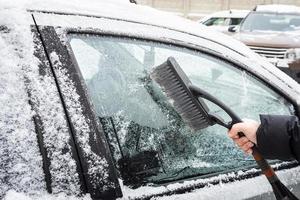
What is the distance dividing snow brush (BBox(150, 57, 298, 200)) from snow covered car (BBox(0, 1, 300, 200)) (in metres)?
0.15

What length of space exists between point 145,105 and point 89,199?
1.52 feet

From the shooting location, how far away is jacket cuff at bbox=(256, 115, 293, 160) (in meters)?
1.59

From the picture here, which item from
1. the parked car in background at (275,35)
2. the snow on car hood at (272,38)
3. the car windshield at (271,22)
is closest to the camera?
the parked car in background at (275,35)

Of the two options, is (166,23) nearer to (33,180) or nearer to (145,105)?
(145,105)

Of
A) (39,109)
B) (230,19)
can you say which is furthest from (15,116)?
(230,19)

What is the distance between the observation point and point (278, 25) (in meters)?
10.9

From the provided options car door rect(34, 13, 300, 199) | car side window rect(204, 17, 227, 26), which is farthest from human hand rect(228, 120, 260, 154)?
car side window rect(204, 17, 227, 26)

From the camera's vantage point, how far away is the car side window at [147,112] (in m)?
1.63

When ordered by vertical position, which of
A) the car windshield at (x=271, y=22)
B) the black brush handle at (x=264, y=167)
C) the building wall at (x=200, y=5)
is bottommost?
the black brush handle at (x=264, y=167)

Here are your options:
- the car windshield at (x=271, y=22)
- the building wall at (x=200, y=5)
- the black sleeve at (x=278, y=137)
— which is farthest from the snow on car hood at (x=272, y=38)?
the building wall at (x=200, y=5)

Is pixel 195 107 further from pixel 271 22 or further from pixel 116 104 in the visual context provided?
pixel 271 22

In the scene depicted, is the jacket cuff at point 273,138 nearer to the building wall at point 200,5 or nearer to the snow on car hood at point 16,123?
the snow on car hood at point 16,123

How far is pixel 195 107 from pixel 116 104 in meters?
0.29

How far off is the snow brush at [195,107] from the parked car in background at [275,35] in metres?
7.17
